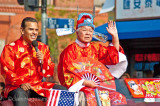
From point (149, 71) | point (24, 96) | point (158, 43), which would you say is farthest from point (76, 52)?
point (149, 71)

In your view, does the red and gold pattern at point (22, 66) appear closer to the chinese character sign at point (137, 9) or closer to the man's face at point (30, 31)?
the man's face at point (30, 31)

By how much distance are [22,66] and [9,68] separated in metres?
0.16

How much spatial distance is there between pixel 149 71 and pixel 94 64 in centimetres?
627

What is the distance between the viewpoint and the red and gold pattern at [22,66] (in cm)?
394

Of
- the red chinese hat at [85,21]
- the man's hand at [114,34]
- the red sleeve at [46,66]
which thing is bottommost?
the red sleeve at [46,66]

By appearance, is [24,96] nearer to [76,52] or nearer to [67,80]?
[67,80]

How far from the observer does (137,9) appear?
816cm

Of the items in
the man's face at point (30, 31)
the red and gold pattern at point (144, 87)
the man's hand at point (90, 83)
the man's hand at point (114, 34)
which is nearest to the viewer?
→ the red and gold pattern at point (144, 87)

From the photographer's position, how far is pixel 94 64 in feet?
12.5

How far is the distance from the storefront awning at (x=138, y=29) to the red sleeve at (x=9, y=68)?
12.2 feet

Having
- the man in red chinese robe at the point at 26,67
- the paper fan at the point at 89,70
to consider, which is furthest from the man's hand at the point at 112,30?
the man in red chinese robe at the point at 26,67

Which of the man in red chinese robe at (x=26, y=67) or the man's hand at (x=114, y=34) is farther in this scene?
the man's hand at (x=114, y=34)

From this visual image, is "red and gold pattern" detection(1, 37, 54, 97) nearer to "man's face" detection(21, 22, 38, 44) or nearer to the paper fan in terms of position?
"man's face" detection(21, 22, 38, 44)

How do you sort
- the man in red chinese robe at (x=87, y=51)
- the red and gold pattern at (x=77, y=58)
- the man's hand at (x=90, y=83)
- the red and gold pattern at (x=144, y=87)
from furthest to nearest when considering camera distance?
the man in red chinese robe at (x=87, y=51) → the red and gold pattern at (x=77, y=58) → the man's hand at (x=90, y=83) → the red and gold pattern at (x=144, y=87)
